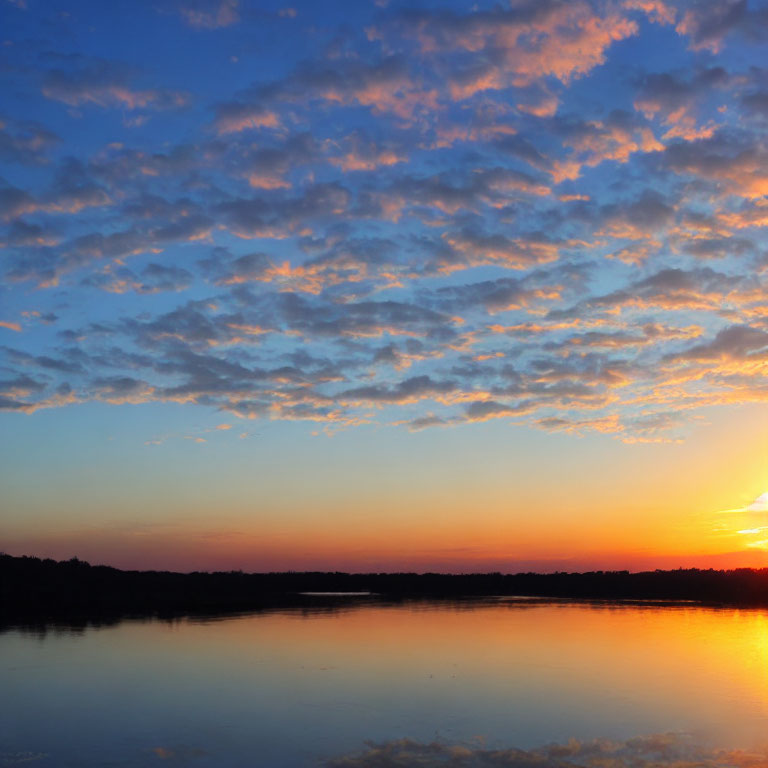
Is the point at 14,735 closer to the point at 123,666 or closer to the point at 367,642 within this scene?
the point at 123,666

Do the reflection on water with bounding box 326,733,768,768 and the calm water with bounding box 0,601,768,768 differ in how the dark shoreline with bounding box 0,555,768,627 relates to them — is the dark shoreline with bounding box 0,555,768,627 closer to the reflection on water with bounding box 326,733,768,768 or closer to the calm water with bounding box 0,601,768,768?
the calm water with bounding box 0,601,768,768

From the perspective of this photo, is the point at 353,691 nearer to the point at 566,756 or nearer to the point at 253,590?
the point at 566,756

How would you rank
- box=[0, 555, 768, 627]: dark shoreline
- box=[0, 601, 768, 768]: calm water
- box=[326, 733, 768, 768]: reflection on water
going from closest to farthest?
box=[326, 733, 768, 768]: reflection on water
box=[0, 601, 768, 768]: calm water
box=[0, 555, 768, 627]: dark shoreline

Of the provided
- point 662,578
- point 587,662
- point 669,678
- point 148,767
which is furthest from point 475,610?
point 662,578

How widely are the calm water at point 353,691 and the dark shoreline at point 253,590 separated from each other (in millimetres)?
15916

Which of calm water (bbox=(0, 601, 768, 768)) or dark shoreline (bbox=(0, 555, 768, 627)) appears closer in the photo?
calm water (bbox=(0, 601, 768, 768))

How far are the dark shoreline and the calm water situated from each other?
1592 cm

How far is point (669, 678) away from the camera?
28.3 meters

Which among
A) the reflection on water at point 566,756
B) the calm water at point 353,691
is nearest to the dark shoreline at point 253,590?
the calm water at point 353,691

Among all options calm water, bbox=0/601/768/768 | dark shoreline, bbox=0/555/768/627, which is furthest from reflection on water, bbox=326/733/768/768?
dark shoreline, bbox=0/555/768/627

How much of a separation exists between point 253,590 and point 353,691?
2850 inches

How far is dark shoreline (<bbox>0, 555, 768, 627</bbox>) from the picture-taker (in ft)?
192

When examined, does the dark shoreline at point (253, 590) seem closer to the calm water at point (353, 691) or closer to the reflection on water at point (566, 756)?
the calm water at point (353, 691)

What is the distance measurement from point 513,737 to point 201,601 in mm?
56255
